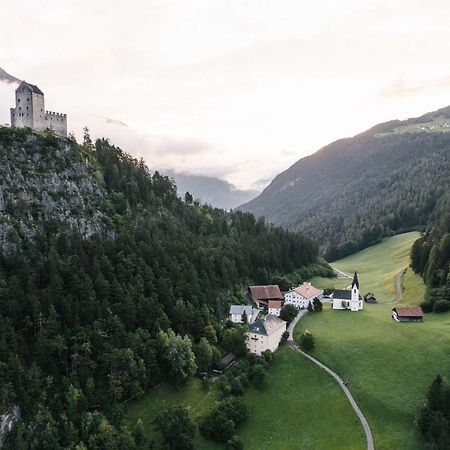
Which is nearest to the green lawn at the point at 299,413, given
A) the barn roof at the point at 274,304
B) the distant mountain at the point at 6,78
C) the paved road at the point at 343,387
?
the paved road at the point at 343,387

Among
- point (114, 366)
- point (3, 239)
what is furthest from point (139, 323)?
point (3, 239)

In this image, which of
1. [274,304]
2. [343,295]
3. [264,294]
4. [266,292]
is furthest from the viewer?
[266,292]

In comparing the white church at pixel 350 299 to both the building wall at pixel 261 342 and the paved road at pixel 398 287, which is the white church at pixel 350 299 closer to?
the paved road at pixel 398 287

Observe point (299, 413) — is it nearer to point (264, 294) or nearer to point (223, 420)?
point (223, 420)

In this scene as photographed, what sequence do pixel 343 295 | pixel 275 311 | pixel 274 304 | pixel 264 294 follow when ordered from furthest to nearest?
1. pixel 264 294
2. pixel 343 295
3. pixel 274 304
4. pixel 275 311

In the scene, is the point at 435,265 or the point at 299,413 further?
the point at 435,265

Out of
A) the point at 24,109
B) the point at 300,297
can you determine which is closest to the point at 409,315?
the point at 300,297

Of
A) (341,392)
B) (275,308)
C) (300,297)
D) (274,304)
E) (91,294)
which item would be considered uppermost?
(91,294)
